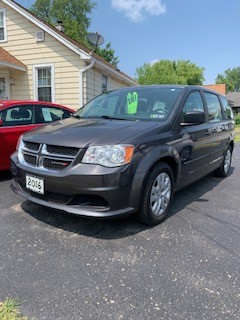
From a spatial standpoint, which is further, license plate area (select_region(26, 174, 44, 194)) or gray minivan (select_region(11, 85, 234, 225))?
license plate area (select_region(26, 174, 44, 194))

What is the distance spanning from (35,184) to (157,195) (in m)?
1.36

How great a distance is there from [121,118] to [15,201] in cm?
191

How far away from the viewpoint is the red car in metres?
5.27

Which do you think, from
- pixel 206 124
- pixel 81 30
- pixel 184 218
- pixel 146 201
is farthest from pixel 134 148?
pixel 81 30

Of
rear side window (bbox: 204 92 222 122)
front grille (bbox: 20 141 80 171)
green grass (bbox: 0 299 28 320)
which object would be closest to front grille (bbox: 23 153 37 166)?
front grille (bbox: 20 141 80 171)

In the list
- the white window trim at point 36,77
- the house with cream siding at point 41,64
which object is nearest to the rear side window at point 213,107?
the house with cream siding at point 41,64

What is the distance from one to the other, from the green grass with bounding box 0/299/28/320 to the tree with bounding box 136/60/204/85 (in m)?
51.7

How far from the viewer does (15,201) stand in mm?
4371

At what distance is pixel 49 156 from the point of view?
127 inches

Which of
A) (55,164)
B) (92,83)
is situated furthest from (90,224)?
(92,83)

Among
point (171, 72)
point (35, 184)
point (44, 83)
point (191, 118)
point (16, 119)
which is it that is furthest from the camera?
point (171, 72)

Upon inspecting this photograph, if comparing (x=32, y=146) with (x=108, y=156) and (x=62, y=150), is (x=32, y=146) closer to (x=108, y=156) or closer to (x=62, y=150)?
(x=62, y=150)

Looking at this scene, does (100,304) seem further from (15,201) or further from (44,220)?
(15,201)

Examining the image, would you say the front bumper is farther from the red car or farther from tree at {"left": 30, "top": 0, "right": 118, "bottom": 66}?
tree at {"left": 30, "top": 0, "right": 118, "bottom": 66}
